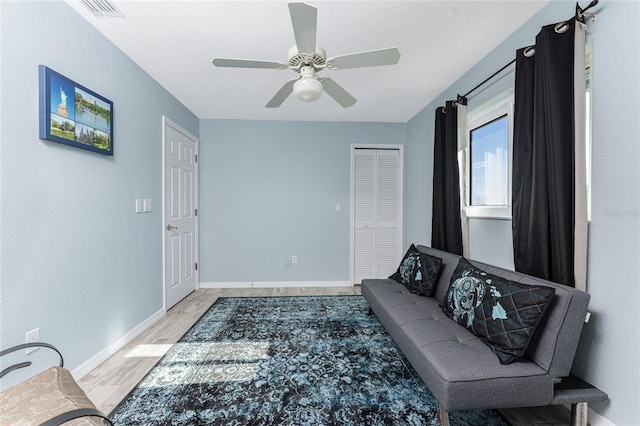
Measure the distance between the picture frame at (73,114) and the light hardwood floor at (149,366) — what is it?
1.60 m

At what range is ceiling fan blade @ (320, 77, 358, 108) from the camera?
1.93 metres

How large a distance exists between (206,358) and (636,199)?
110 inches

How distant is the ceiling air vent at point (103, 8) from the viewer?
5.79 feet

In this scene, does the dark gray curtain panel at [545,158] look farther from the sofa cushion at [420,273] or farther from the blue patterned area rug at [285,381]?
the blue patterned area rug at [285,381]

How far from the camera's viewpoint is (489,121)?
2.41 m

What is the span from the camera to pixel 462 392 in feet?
4.20

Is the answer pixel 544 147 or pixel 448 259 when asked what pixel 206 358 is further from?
pixel 544 147

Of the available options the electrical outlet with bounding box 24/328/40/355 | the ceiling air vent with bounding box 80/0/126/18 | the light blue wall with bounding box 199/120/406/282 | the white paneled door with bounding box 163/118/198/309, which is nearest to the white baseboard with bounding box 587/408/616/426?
the light blue wall with bounding box 199/120/406/282

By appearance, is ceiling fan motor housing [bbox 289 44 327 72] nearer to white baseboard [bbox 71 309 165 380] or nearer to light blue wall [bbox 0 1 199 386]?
light blue wall [bbox 0 1 199 386]

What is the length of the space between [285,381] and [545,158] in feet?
7.14

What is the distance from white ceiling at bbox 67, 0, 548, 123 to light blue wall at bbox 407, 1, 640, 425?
2.02ft

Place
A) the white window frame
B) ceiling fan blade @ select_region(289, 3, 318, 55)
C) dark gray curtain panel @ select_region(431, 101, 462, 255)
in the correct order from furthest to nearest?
dark gray curtain panel @ select_region(431, 101, 462, 255) < the white window frame < ceiling fan blade @ select_region(289, 3, 318, 55)

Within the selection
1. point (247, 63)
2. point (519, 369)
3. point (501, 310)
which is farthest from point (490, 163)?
point (247, 63)

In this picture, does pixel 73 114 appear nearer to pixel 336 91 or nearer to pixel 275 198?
pixel 336 91
